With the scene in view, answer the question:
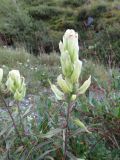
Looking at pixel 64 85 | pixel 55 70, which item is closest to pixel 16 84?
pixel 64 85

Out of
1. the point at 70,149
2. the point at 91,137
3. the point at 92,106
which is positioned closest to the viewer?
the point at 70,149

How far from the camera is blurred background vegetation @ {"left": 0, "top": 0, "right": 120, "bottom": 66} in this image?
44.7 feet

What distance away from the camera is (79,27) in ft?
53.4

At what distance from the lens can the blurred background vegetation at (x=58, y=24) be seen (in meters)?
13.6

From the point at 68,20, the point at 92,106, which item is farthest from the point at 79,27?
the point at 92,106

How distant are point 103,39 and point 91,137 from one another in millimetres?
11465

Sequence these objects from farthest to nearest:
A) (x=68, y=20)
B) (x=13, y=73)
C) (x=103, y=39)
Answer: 1. (x=68, y=20)
2. (x=103, y=39)
3. (x=13, y=73)

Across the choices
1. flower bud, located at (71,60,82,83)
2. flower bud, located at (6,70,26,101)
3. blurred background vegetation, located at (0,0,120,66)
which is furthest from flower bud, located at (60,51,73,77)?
blurred background vegetation, located at (0,0,120,66)

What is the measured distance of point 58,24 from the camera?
54.7 ft

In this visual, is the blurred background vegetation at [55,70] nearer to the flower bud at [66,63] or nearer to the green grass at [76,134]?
the green grass at [76,134]

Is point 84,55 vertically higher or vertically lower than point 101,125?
lower

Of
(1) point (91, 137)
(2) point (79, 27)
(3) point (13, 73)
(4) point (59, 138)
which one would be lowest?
(2) point (79, 27)

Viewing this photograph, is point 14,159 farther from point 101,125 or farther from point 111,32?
point 111,32

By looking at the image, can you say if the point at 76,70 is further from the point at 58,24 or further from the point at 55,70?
the point at 58,24
